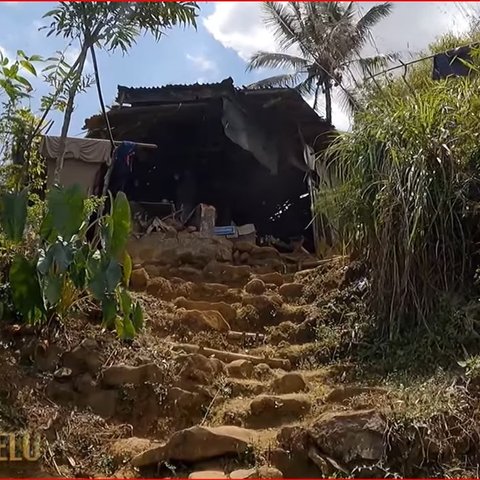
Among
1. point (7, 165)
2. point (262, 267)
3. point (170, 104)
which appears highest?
point (170, 104)

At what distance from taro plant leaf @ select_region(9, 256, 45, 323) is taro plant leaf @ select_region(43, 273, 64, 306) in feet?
0.30

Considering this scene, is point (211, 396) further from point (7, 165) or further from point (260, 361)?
point (7, 165)

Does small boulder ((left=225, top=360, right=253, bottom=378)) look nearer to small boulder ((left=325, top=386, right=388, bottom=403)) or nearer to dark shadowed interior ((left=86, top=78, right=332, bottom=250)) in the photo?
small boulder ((left=325, top=386, right=388, bottom=403))

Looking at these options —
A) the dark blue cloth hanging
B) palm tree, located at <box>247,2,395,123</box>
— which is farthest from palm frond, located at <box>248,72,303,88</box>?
the dark blue cloth hanging

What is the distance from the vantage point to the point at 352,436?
10.4 feet

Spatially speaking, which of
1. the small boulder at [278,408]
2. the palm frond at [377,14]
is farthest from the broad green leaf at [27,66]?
the palm frond at [377,14]

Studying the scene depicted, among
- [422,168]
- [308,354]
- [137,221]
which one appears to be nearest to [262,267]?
[137,221]

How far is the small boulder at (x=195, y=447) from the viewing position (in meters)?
3.29

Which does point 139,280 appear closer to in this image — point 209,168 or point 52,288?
point 52,288

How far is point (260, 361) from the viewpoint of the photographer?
181 inches

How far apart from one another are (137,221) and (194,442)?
5.18 metres

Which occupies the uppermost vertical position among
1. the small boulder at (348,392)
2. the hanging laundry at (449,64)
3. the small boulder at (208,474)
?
the hanging laundry at (449,64)

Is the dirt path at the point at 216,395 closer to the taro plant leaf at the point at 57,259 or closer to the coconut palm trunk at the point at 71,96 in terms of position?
the taro plant leaf at the point at 57,259

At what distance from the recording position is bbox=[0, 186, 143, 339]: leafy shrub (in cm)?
398
